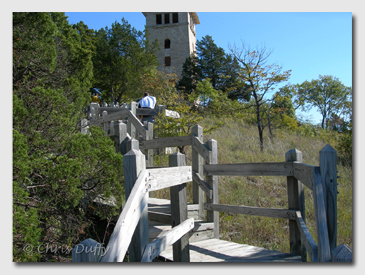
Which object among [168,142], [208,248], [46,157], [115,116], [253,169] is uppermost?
[115,116]

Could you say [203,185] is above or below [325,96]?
below

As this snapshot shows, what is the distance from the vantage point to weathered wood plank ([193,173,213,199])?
4.24 m

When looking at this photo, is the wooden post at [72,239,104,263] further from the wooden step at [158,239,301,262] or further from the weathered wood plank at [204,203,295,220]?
the weathered wood plank at [204,203,295,220]

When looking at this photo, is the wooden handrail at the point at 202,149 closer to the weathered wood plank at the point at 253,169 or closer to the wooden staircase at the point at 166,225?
the weathered wood plank at the point at 253,169

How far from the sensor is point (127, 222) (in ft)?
6.21

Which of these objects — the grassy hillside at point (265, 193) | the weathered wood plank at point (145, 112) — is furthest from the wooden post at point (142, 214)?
the weathered wood plank at point (145, 112)

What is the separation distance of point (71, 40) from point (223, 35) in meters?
2.80

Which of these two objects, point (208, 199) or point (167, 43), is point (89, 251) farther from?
point (167, 43)

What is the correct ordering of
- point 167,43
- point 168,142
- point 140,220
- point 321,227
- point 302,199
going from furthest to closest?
point 167,43 < point 168,142 < point 302,199 < point 140,220 < point 321,227

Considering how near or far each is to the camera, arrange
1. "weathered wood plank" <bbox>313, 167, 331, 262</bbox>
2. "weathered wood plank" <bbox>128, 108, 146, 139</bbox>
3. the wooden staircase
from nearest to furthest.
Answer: "weathered wood plank" <bbox>313, 167, 331, 262</bbox> < the wooden staircase < "weathered wood plank" <bbox>128, 108, 146, 139</bbox>

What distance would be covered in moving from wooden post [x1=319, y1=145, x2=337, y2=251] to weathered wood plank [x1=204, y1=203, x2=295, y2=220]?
1.17 m

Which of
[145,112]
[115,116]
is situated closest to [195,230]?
[115,116]

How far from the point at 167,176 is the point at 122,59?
14504 millimetres

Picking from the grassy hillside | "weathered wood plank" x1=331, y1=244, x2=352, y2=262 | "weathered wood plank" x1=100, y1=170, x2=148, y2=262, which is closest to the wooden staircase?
the grassy hillside
